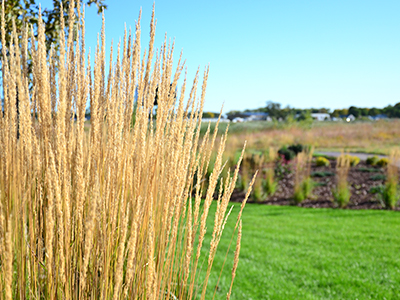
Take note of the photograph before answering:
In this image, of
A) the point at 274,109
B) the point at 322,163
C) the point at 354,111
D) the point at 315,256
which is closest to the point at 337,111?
the point at 354,111

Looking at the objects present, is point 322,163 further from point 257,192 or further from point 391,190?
point 257,192

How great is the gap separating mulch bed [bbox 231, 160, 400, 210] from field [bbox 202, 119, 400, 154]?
447 centimetres

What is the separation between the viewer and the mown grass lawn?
158 inches

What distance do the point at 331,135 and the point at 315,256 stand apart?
15.5 metres

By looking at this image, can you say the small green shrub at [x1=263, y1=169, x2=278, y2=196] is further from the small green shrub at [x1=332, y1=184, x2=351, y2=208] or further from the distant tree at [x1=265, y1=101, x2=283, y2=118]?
the distant tree at [x1=265, y1=101, x2=283, y2=118]

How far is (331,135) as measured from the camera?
19.3 meters

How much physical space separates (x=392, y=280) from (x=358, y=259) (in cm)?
73

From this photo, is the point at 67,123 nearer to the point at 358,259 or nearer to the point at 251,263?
the point at 251,263

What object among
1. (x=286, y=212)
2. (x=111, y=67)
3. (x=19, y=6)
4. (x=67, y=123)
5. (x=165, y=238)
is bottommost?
(x=286, y=212)

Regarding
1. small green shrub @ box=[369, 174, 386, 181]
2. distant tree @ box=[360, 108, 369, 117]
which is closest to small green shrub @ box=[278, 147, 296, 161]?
small green shrub @ box=[369, 174, 386, 181]

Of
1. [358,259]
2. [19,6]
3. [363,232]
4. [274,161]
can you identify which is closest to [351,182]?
[274,161]

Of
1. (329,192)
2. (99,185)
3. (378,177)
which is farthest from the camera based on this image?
(378,177)

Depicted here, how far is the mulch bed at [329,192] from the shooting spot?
28.2 ft

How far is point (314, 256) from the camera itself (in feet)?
17.0
